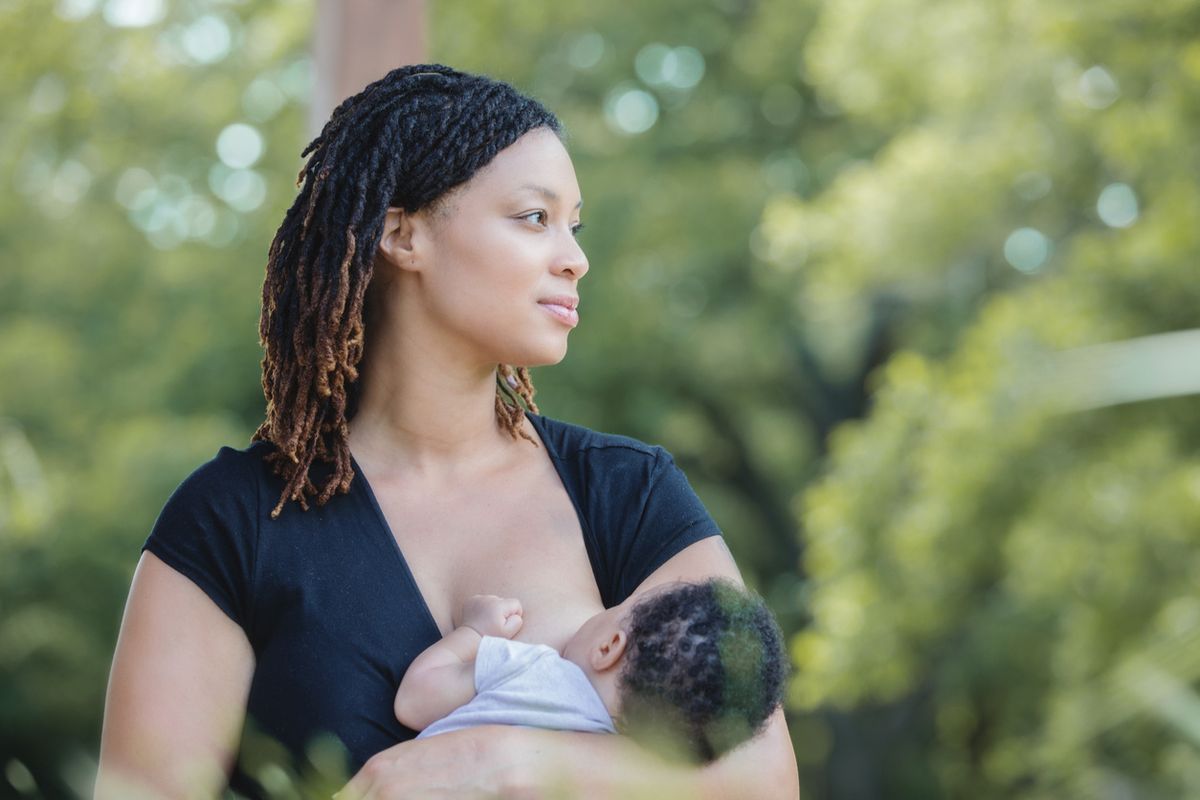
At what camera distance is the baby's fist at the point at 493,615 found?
2143 millimetres

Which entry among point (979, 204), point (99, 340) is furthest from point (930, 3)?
point (99, 340)

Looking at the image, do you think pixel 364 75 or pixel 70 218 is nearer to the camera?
pixel 364 75

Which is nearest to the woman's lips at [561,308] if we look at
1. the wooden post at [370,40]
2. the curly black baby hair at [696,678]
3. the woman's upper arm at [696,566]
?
the woman's upper arm at [696,566]

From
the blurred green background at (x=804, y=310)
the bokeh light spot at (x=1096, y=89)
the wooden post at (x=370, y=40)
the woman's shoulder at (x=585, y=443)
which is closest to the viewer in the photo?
the woman's shoulder at (x=585, y=443)

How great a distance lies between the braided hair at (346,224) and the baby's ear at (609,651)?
0.46m

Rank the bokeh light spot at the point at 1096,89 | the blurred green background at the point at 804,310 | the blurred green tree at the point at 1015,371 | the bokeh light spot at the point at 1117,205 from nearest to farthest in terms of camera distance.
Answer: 1. the blurred green tree at the point at 1015,371
2. the blurred green background at the point at 804,310
3. the bokeh light spot at the point at 1096,89
4. the bokeh light spot at the point at 1117,205

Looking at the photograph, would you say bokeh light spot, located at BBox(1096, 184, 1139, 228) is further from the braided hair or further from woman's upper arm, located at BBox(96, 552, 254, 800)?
woman's upper arm, located at BBox(96, 552, 254, 800)

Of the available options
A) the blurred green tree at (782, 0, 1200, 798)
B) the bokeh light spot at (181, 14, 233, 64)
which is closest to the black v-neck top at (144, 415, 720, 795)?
the blurred green tree at (782, 0, 1200, 798)

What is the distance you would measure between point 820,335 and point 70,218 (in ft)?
21.6

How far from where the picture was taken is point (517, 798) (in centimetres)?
192

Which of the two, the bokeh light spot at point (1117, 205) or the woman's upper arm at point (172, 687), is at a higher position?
the woman's upper arm at point (172, 687)

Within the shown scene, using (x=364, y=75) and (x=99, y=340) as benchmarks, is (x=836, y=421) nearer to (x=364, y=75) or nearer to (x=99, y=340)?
(x=99, y=340)

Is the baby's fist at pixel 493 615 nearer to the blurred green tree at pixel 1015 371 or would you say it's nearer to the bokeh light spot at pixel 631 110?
the blurred green tree at pixel 1015 371

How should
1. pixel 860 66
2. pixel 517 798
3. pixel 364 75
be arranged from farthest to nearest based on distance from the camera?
pixel 860 66 < pixel 364 75 < pixel 517 798
